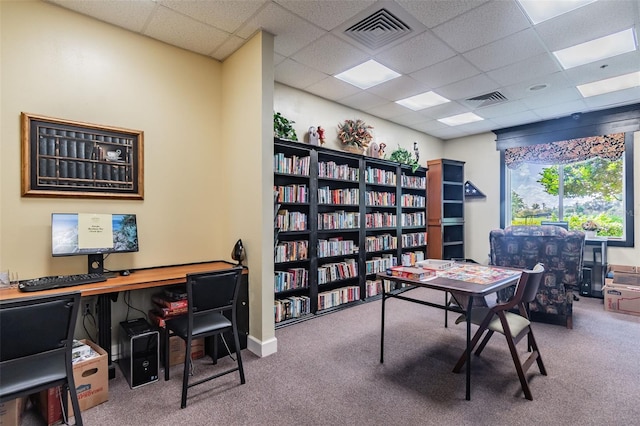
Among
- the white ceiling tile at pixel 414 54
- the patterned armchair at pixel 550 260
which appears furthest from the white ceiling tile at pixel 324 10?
the patterned armchair at pixel 550 260

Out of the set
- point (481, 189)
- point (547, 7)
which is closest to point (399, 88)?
point (547, 7)

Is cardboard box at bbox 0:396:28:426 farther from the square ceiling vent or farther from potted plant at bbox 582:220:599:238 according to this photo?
potted plant at bbox 582:220:599:238

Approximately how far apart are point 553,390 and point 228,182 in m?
3.22

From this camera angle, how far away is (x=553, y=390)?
226 centimetres

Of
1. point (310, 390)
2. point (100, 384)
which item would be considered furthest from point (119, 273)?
point (310, 390)

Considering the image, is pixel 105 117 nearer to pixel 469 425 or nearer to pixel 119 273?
pixel 119 273

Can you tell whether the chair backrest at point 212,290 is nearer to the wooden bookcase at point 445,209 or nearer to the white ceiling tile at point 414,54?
the white ceiling tile at point 414,54

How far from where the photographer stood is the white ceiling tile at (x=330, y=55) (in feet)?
10.0

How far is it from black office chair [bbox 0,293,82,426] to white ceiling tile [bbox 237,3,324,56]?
7.94ft

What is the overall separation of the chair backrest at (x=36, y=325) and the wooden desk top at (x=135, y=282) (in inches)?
12.3

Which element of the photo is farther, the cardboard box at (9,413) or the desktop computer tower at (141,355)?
the desktop computer tower at (141,355)

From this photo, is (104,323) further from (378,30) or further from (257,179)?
(378,30)

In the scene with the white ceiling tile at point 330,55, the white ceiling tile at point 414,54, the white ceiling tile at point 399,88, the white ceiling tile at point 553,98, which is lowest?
the white ceiling tile at point 553,98

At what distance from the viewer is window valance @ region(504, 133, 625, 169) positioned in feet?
15.7
